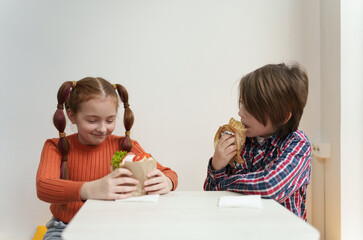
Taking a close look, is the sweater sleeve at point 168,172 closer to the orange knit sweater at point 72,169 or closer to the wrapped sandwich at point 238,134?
the orange knit sweater at point 72,169

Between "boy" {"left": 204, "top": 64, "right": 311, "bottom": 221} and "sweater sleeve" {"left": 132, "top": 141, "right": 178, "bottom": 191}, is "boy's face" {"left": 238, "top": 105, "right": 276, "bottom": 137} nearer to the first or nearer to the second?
"boy" {"left": 204, "top": 64, "right": 311, "bottom": 221}

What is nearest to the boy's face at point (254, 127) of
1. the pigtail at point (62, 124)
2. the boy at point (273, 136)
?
the boy at point (273, 136)

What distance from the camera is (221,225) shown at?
791 millimetres

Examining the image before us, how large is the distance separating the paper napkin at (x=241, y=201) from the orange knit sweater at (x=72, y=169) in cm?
32

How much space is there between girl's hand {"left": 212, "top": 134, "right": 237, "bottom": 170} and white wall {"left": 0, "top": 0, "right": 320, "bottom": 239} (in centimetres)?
57

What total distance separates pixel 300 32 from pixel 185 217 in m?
1.34

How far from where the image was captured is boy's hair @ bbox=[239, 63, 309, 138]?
124 cm

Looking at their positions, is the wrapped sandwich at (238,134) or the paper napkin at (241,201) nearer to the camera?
the paper napkin at (241,201)

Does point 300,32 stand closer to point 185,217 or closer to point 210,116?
point 210,116

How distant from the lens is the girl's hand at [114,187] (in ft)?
3.32

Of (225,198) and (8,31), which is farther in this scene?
(8,31)

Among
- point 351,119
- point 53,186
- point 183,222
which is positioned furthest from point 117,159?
point 351,119

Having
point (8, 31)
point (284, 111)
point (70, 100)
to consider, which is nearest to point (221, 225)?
point (284, 111)

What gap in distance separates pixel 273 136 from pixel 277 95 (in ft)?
0.50
